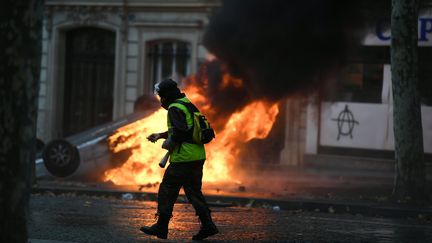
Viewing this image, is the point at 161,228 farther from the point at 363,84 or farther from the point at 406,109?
the point at 363,84

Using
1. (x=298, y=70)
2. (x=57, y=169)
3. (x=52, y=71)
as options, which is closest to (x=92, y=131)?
(x=57, y=169)

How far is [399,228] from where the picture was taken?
912 cm

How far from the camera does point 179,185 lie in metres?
7.39

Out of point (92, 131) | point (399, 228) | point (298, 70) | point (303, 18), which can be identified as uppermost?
point (303, 18)

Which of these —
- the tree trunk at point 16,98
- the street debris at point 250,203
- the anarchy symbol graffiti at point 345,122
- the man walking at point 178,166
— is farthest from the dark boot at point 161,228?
the anarchy symbol graffiti at point 345,122

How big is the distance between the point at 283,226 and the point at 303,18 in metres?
4.30

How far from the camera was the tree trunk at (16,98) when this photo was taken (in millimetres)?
4449

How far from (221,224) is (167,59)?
10657mm

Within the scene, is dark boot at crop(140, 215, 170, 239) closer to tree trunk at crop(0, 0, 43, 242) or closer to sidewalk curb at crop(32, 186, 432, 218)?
→ tree trunk at crop(0, 0, 43, 242)

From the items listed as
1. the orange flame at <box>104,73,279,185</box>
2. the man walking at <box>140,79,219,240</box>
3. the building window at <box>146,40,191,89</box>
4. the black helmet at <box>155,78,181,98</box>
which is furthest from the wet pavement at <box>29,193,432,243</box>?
the building window at <box>146,40,191,89</box>

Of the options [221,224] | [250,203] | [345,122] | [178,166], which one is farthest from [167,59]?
[178,166]

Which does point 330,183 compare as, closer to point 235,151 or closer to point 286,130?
point 235,151

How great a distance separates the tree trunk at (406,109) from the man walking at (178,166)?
4.55 meters

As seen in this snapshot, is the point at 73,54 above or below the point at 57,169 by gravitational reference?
above
